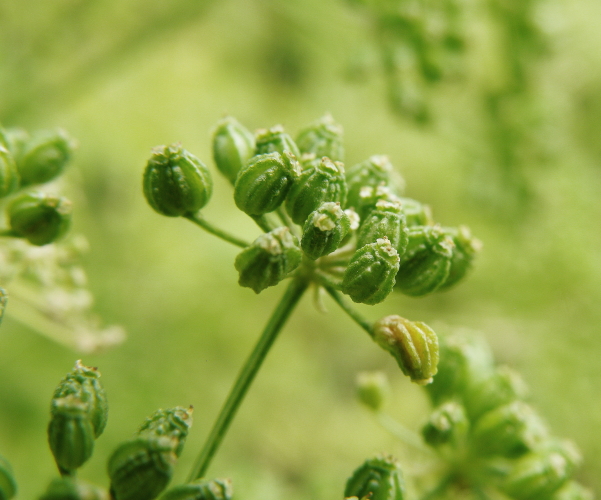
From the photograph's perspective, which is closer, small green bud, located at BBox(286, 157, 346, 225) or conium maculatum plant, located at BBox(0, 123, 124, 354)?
small green bud, located at BBox(286, 157, 346, 225)

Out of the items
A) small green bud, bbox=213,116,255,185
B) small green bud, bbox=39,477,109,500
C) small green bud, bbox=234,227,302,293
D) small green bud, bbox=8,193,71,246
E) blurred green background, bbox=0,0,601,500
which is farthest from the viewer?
blurred green background, bbox=0,0,601,500

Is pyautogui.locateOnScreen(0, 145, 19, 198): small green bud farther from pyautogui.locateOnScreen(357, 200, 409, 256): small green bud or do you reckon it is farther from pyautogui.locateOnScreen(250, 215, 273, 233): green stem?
pyautogui.locateOnScreen(357, 200, 409, 256): small green bud

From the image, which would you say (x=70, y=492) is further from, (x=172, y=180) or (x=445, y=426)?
(x=445, y=426)

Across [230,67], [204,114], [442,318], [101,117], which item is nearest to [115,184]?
[101,117]

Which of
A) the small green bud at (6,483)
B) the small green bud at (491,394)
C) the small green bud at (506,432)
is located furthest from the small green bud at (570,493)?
the small green bud at (6,483)

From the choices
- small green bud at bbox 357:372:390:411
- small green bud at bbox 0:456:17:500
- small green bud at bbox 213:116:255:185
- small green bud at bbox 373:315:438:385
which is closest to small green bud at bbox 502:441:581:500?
small green bud at bbox 357:372:390:411

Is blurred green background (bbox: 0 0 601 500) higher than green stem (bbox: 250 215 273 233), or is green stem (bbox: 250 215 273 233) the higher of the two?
blurred green background (bbox: 0 0 601 500)
